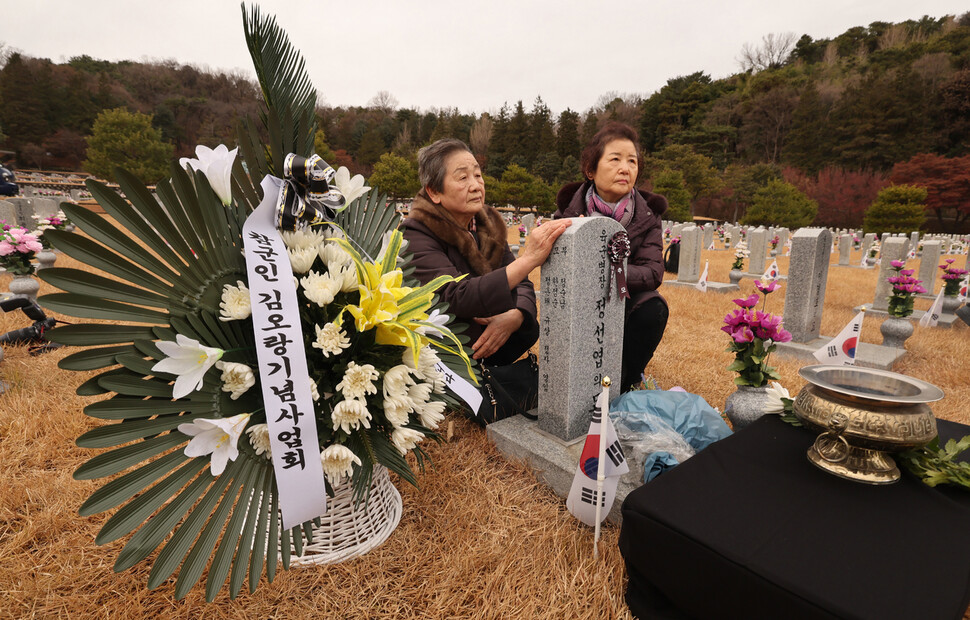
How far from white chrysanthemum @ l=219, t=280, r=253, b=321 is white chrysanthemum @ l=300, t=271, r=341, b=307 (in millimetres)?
144

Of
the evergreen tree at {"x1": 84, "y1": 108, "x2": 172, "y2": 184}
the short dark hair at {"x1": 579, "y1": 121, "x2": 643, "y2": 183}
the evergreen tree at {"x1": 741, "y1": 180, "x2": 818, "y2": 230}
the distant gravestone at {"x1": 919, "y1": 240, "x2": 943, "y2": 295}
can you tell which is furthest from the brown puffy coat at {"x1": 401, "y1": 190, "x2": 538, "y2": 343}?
the evergreen tree at {"x1": 84, "y1": 108, "x2": 172, "y2": 184}

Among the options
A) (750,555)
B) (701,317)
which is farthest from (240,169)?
(701,317)

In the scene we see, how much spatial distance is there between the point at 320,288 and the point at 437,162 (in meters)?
1.30

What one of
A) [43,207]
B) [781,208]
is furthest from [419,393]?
[781,208]

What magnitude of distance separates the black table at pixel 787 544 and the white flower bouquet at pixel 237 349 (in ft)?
2.47

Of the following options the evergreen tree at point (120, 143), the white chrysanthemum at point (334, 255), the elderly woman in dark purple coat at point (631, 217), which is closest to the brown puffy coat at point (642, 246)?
the elderly woman in dark purple coat at point (631, 217)

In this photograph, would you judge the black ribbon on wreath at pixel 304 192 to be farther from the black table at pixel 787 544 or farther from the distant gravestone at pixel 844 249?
the distant gravestone at pixel 844 249

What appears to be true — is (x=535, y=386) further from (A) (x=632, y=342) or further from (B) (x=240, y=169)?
(B) (x=240, y=169)

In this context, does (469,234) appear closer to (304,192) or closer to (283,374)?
(304,192)

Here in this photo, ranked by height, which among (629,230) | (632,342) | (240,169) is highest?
(240,169)

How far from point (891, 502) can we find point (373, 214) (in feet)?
6.30

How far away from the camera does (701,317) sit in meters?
5.36

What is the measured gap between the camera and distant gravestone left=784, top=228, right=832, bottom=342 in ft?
13.5

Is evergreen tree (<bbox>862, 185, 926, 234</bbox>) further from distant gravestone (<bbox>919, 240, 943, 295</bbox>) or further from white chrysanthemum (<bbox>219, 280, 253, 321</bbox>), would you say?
white chrysanthemum (<bbox>219, 280, 253, 321</bbox>)
